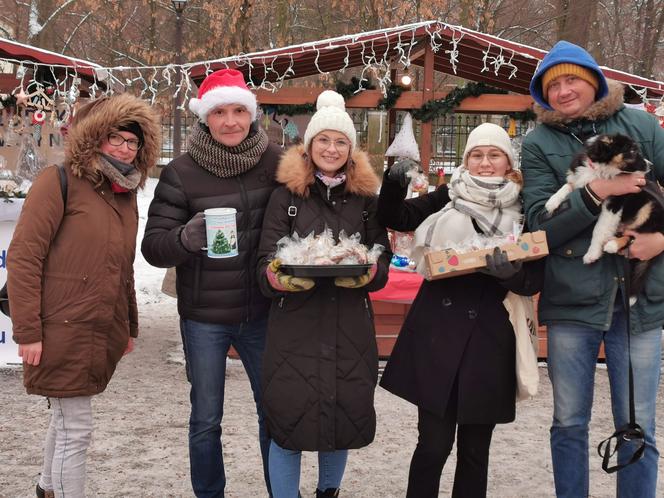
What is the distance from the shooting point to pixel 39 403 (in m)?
4.95

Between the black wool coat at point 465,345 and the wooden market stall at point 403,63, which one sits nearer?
the black wool coat at point 465,345

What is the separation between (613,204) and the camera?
265cm

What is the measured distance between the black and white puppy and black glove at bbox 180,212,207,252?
4.58 feet

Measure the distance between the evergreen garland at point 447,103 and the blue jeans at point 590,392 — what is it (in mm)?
4691

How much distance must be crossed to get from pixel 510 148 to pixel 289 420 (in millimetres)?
1486

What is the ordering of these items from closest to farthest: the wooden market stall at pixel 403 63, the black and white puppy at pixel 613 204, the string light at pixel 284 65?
the black and white puppy at pixel 613 204, the string light at pixel 284 65, the wooden market stall at pixel 403 63

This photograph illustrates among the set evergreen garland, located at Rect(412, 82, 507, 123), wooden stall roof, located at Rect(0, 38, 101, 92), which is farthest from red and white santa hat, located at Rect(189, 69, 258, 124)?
evergreen garland, located at Rect(412, 82, 507, 123)

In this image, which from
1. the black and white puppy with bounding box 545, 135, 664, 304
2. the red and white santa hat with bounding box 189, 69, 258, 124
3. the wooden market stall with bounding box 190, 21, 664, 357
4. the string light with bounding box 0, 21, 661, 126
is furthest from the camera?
the wooden market stall with bounding box 190, 21, 664, 357

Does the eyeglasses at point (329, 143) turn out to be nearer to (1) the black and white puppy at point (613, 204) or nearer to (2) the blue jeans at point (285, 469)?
(1) the black and white puppy at point (613, 204)

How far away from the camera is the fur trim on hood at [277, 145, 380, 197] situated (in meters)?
2.86

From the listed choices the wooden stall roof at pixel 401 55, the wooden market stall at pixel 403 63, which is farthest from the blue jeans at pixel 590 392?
the wooden stall roof at pixel 401 55

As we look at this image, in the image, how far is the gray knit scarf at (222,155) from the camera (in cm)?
300

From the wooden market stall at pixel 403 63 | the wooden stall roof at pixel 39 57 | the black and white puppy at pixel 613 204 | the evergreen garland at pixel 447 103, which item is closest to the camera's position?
the black and white puppy at pixel 613 204

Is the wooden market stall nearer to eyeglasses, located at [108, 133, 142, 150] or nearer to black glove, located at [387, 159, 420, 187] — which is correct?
black glove, located at [387, 159, 420, 187]
